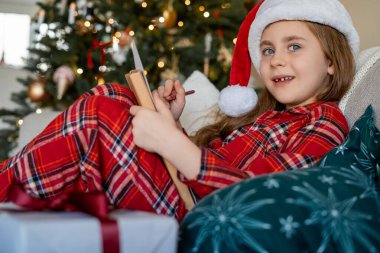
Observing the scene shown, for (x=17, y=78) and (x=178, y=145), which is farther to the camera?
(x=17, y=78)

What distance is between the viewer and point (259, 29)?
1606 mm

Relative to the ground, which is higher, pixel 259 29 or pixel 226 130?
pixel 259 29

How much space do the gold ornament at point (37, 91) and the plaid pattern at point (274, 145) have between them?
1.88 m

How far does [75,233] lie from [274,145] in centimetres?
77

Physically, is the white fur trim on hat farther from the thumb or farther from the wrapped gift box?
the wrapped gift box

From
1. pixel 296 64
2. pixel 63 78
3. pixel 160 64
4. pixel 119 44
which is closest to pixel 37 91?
pixel 63 78

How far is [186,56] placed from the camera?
320 cm

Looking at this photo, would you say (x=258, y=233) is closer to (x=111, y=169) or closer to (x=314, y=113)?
(x=111, y=169)

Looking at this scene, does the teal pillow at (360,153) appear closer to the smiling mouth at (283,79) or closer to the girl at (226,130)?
the girl at (226,130)

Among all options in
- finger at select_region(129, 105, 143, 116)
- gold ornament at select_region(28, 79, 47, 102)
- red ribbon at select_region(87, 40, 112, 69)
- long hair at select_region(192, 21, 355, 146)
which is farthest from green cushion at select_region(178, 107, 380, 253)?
gold ornament at select_region(28, 79, 47, 102)

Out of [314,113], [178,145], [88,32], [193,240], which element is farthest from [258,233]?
[88,32]

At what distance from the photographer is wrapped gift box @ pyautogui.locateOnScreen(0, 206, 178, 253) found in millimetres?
738

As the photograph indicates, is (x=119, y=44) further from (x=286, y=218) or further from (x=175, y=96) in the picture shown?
(x=286, y=218)

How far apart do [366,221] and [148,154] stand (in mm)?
452
